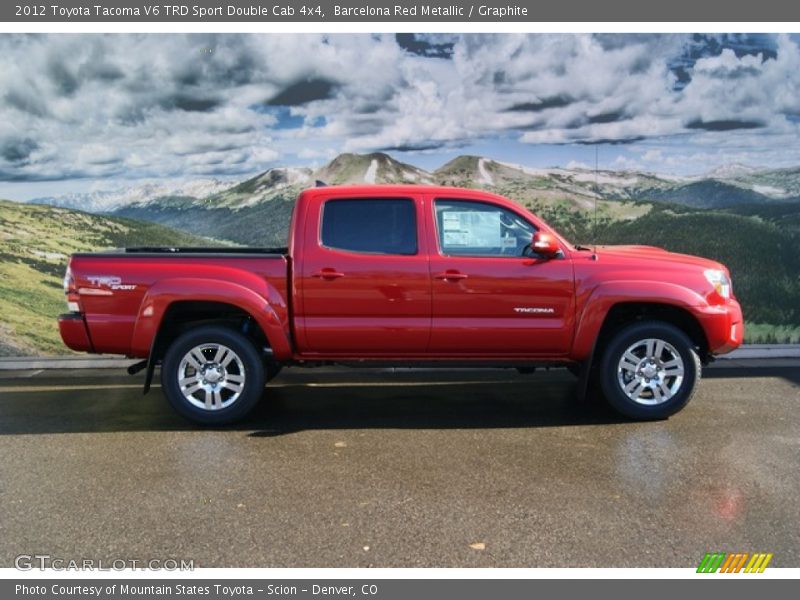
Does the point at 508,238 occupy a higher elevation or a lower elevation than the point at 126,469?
higher

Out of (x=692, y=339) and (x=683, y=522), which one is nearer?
(x=683, y=522)

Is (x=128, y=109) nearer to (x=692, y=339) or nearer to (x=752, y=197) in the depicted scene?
(x=692, y=339)

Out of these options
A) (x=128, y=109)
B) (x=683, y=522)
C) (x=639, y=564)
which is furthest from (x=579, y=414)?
(x=128, y=109)

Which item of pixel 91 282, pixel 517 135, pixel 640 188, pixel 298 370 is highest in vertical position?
pixel 517 135

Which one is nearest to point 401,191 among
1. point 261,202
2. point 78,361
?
point 261,202

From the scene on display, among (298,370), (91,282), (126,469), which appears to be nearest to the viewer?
(126,469)

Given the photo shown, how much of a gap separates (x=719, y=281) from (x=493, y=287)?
1.81 metres

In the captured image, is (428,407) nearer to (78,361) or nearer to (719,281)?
(719,281)

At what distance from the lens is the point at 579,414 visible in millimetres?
6105

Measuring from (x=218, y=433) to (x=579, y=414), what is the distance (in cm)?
290

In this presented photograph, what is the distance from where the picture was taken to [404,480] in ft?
15.2

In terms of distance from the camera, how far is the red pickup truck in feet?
18.5

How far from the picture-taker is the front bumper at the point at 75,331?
18.5 feet

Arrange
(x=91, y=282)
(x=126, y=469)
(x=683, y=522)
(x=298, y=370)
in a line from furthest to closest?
(x=298, y=370) → (x=91, y=282) → (x=126, y=469) → (x=683, y=522)
